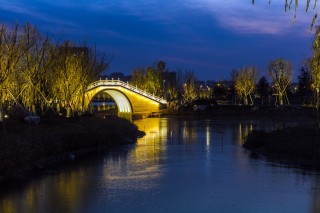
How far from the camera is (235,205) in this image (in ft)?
57.4

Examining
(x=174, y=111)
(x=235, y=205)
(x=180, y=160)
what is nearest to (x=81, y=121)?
(x=180, y=160)

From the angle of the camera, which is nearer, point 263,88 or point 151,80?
point 263,88

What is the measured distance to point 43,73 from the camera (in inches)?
1521

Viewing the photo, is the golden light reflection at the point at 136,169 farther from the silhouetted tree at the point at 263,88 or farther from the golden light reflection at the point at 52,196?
the silhouetted tree at the point at 263,88

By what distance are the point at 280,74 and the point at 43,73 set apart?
59.9 meters

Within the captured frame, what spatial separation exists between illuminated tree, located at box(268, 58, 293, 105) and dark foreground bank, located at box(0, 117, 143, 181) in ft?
169

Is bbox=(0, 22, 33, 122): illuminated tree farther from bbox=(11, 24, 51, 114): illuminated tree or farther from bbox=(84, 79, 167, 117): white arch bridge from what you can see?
bbox=(84, 79, 167, 117): white arch bridge

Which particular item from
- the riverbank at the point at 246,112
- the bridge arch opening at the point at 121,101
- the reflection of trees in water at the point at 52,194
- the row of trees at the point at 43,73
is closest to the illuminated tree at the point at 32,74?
the row of trees at the point at 43,73

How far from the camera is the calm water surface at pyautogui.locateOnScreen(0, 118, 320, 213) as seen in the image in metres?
17.3

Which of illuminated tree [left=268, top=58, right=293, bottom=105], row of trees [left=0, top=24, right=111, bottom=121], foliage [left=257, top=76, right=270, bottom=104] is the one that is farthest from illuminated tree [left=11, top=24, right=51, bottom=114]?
foliage [left=257, top=76, right=270, bottom=104]

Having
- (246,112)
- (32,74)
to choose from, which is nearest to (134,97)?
(246,112)

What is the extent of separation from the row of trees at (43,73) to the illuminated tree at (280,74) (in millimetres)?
46215

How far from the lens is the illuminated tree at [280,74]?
8812 cm

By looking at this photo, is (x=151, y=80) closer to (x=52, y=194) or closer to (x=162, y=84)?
(x=162, y=84)
